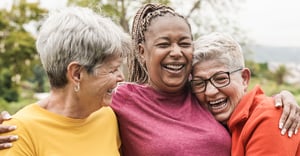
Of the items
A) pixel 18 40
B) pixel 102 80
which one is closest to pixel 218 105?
pixel 102 80

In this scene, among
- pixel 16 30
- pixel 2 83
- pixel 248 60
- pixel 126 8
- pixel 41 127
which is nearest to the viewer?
pixel 41 127

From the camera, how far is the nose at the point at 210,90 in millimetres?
2643

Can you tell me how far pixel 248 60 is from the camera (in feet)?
53.5

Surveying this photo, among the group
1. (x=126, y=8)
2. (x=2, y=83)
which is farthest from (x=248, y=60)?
(x=2, y=83)

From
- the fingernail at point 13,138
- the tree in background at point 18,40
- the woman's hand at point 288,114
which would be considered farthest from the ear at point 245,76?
the tree in background at point 18,40

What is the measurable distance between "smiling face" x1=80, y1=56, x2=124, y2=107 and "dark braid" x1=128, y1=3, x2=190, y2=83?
291 mm

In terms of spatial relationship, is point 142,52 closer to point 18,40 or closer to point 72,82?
point 72,82

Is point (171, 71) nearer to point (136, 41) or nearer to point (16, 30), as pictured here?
point (136, 41)

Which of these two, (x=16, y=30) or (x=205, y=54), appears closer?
(x=205, y=54)

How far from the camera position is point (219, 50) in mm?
2641

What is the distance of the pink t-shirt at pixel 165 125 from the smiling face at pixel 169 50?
10 centimetres

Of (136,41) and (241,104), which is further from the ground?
(136,41)

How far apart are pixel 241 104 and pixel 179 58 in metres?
0.38

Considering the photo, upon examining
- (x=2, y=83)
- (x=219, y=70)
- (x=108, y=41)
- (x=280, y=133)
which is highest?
(x=108, y=41)
